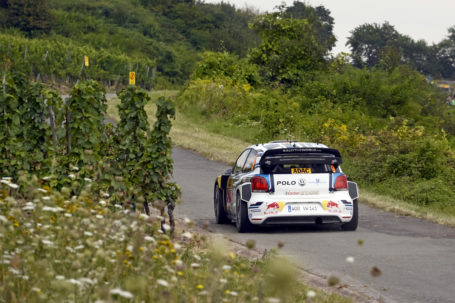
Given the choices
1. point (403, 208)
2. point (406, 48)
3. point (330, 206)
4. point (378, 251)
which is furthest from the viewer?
point (406, 48)

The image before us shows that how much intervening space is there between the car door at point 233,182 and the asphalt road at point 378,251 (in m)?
0.42

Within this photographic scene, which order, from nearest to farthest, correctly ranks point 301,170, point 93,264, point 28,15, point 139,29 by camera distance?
point 93,264 → point 301,170 → point 28,15 → point 139,29

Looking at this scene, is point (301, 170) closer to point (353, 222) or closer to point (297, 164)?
point (297, 164)

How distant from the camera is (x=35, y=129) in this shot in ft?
47.0

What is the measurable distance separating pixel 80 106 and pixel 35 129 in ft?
2.90

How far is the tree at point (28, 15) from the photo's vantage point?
9194 cm

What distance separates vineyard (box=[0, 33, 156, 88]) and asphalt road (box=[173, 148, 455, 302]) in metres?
48.2

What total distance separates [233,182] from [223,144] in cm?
1672

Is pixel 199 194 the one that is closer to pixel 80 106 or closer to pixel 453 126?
pixel 80 106

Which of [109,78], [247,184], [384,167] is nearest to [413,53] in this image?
[109,78]

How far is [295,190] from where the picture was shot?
1484cm

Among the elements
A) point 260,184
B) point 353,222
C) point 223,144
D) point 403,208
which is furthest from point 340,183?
point 223,144

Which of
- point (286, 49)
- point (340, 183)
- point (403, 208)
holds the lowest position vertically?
point (403, 208)

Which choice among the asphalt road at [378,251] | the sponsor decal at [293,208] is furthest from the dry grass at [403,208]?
the sponsor decal at [293,208]
